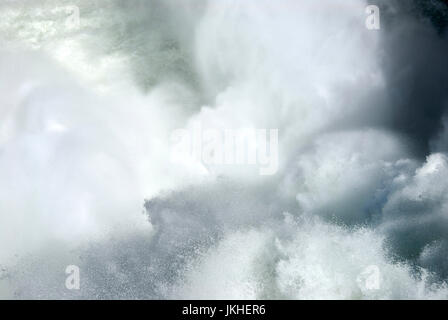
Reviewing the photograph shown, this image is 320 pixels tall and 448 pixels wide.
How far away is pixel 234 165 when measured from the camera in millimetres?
26047

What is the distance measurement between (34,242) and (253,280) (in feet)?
38.4

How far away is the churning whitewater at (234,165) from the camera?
21656 mm

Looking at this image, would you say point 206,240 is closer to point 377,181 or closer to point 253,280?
point 253,280

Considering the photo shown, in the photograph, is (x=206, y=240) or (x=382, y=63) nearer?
(x=206, y=240)

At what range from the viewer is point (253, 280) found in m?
21.2

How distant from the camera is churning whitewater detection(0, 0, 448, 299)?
853 inches

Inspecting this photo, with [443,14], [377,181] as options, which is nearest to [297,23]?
[443,14]

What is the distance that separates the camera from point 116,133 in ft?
92.4
